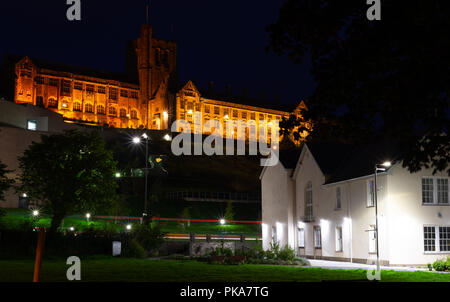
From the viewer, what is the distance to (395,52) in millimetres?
15914

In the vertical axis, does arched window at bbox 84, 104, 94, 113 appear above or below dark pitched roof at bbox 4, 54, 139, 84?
below

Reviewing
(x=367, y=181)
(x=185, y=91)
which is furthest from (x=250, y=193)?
(x=367, y=181)

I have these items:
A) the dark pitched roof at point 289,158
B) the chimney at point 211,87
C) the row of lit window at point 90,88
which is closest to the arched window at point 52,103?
the row of lit window at point 90,88

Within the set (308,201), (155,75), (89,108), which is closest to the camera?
(308,201)

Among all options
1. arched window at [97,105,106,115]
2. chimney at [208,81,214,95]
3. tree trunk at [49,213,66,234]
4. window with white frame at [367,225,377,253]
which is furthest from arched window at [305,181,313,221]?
chimney at [208,81,214,95]

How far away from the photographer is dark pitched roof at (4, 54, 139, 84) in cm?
13775

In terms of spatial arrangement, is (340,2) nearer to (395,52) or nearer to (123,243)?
(395,52)

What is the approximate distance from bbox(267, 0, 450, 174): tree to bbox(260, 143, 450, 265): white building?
2024cm

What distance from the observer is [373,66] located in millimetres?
15664

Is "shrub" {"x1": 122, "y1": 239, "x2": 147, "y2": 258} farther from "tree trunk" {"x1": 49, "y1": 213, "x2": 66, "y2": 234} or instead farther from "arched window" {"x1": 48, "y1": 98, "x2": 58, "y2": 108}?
"arched window" {"x1": 48, "y1": 98, "x2": 58, "y2": 108}

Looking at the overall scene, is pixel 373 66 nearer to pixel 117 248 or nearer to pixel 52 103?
pixel 117 248

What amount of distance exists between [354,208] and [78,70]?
12048 cm

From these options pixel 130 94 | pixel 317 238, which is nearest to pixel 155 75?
pixel 130 94

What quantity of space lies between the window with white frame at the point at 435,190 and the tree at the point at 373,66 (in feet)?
70.6
